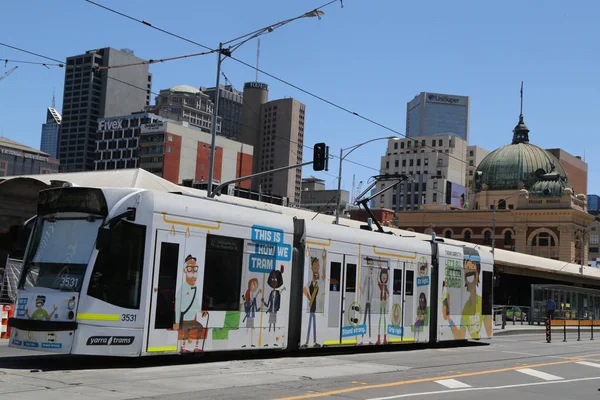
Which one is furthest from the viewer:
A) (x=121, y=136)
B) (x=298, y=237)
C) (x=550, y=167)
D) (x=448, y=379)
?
(x=121, y=136)

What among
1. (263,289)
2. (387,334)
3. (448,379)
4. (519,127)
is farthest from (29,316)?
(519,127)

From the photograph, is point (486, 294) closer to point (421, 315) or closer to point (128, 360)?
point (421, 315)

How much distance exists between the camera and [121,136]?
597ft

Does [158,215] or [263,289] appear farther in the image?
[263,289]

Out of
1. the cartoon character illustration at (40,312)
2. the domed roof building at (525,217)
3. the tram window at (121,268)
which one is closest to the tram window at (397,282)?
the tram window at (121,268)

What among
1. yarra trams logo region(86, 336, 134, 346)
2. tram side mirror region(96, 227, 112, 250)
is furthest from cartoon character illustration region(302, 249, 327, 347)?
tram side mirror region(96, 227, 112, 250)

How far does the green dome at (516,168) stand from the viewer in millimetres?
117688

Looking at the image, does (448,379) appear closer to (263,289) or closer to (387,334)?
(263,289)

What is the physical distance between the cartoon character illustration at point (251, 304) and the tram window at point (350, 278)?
131 inches

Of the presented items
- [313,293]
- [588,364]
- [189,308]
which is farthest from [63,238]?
[588,364]

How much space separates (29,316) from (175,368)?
9.16ft

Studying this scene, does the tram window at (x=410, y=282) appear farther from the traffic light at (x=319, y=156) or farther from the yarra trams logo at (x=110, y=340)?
the yarra trams logo at (x=110, y=340)

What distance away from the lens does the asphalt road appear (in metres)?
11.6

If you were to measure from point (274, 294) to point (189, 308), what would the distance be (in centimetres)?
273
